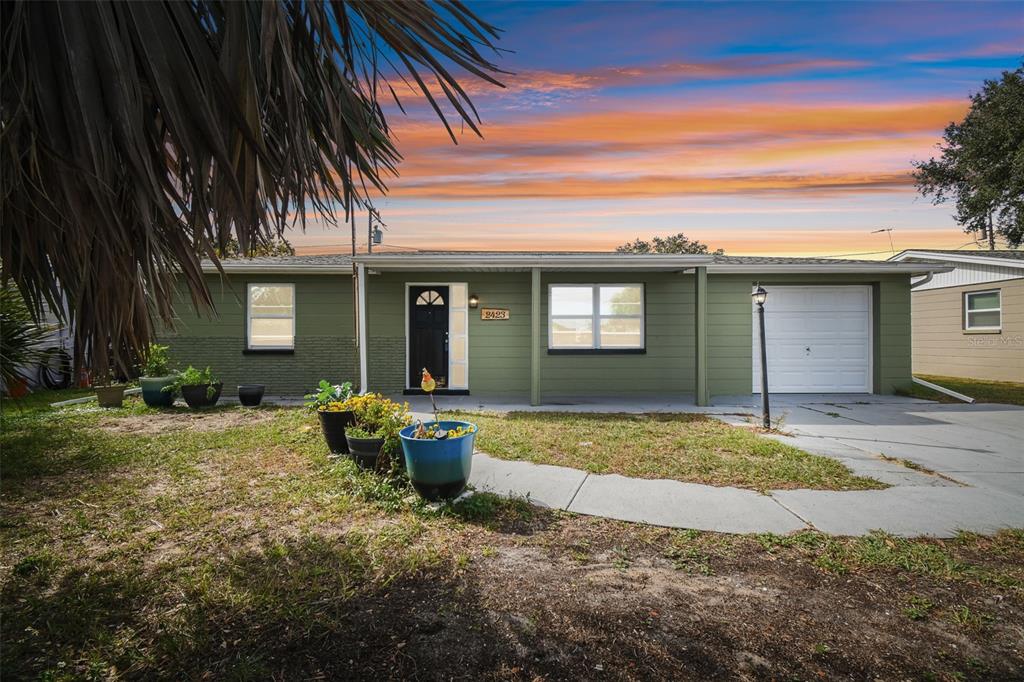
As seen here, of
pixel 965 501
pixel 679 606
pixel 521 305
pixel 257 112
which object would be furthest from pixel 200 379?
pixel 965 501

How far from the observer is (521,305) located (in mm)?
10039

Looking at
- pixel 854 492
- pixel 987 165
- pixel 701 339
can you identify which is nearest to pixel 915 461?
pixel 854 492

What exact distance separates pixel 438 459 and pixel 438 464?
4 centimetres

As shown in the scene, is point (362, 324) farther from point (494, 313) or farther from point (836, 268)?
point (836, 268)

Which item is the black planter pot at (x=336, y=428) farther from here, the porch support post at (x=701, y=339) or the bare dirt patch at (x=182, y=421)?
the porch support post at (x=701, y=339)

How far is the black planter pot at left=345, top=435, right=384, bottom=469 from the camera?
4441 mm

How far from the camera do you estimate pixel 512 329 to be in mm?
10031

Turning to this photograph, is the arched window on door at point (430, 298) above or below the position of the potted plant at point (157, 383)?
above

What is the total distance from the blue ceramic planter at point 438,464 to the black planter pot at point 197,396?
21.0ft

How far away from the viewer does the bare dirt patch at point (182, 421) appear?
680cm

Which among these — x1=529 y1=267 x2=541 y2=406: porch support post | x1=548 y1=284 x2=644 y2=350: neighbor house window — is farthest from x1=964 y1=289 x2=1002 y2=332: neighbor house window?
x1=529 y1=267 x2=541 y2=406: porch support post

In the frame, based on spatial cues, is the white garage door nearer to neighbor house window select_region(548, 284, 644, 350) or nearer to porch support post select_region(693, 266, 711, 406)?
porch support post select_region(693, 266, 711, 406)

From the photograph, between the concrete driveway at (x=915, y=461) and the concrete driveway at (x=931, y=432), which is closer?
the concrete driveway at (x=915, y=461)

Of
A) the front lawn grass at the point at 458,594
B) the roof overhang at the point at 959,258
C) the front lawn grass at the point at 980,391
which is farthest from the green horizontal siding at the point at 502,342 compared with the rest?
the front lawn grass at the point at 458,594
